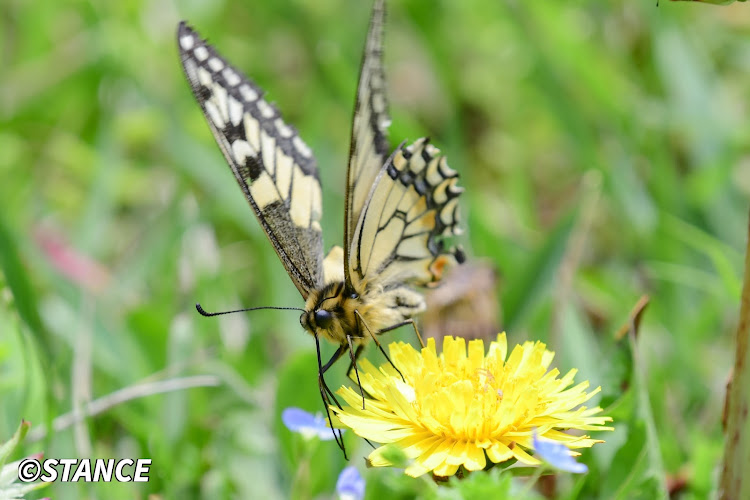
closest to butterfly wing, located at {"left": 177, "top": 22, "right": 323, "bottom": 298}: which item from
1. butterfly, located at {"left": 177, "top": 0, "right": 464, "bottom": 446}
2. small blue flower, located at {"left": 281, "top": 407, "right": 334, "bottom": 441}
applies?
butterfly, located at {"left": 177, "top": 0, "right": 464, "bottom": 446}

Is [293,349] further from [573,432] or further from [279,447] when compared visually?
[573,432]

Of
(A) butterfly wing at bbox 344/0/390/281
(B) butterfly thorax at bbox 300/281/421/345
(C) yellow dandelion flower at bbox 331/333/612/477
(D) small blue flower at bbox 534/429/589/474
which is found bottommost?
(D) small blue flower at bbox 534/429/589/474

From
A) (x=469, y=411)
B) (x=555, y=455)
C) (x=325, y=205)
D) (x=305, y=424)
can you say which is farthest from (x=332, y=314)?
(x=325, y=205)

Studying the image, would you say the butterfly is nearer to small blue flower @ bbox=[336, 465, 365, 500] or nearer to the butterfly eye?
the butterfly eye

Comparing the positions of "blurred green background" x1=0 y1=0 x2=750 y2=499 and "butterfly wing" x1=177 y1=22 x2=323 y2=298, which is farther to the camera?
"blurred green background" x1=0 y1=0 x2=750 y2=499

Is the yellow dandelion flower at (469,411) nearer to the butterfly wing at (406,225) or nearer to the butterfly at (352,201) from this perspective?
the butterfly at (352,201)

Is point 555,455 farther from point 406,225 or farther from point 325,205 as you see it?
point 325,205

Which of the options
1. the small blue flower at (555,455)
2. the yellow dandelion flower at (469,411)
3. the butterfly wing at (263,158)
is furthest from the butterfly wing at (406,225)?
the small blue flower at (555,455)

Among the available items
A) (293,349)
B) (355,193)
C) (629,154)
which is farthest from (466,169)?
(355,193)

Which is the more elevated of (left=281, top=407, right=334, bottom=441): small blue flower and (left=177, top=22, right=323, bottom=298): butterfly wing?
(left=177, top=22, right=323, bottom=298): butterfly wing
